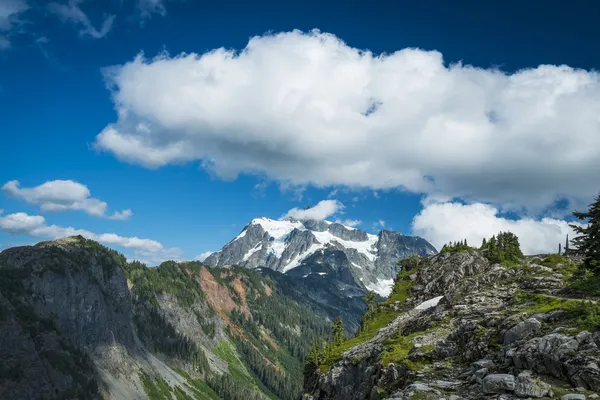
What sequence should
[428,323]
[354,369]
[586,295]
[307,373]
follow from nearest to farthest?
1. [586,295]
2. [428,323]
3. [354,369]
4. [307,373]

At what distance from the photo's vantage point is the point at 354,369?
208 ft

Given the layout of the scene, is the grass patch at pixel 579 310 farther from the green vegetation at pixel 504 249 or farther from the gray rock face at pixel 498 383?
the green vegetation at pixel 504 249

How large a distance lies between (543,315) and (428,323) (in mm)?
24360

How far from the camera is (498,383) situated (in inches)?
819

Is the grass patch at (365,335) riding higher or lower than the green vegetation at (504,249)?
lower

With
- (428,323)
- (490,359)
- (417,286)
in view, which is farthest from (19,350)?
(490,359)

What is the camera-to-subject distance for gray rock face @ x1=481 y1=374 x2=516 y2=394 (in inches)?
792

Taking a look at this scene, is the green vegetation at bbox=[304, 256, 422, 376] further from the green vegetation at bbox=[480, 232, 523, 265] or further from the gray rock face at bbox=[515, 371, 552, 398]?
the gray rock face at bbox=[515, 371, 552, 398]

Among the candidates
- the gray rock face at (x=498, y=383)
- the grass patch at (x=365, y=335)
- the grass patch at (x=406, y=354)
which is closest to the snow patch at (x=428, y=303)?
the grass patch at (x=365, y=335)

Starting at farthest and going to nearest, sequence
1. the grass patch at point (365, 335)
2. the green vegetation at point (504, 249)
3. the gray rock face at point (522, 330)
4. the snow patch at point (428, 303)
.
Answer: the green vegetation at point (504, 249), the snow patch at point (428, 303), the grass patch at point (365, 335), the gray rock face at point (522, 330)

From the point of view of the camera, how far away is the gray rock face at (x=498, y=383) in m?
20.1

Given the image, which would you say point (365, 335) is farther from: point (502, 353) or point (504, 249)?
point (502, 353)

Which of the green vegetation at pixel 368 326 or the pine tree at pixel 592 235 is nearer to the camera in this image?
the pine tree at pixel 592 235

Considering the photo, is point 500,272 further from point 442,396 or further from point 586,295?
point 442,396
